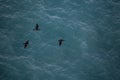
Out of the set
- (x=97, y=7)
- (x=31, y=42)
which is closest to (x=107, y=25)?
(x=97, y=7)

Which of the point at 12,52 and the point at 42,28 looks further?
the point at 42,28

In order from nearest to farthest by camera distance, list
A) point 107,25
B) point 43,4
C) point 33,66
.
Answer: point 33,66 < point 107,25 < point 43,4

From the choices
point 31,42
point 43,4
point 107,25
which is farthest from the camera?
point 43,4

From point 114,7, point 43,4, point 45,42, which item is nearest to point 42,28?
point 45,42

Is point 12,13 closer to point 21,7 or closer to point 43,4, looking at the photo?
point 21,7

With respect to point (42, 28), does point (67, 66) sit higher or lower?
lower

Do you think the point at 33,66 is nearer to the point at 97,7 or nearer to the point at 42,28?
the point at 42,28

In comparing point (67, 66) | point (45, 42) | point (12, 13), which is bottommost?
point (67, 66)
